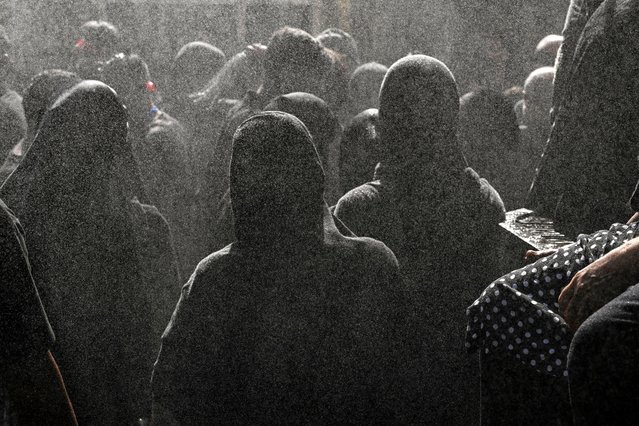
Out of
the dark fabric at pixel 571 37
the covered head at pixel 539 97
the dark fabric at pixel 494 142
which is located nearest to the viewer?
the dark fabric at pixel 571 37

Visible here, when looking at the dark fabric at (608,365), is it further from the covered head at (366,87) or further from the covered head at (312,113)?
the covered head at (366,87)

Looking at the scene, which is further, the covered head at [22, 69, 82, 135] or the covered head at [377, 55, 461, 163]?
the covered head at [22, 69, 82, 135]

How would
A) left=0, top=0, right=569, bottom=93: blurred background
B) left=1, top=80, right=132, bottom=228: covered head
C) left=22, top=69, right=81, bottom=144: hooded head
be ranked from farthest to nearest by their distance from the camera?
left=0, top=0, right=569, bottom=93: blurred background
left=22, top=69, right=81, bottom=144: hooded head
left=1, top=80, right=132, bottom=228: covered head

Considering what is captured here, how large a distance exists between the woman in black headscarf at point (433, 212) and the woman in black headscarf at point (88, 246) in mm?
923

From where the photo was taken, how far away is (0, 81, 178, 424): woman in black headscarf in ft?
10.8

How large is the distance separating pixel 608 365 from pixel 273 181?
1338mm

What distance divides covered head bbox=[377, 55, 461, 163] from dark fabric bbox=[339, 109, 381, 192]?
577mm

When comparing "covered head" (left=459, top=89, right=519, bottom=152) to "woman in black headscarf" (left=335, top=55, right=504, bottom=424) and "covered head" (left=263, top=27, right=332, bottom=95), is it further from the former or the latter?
"woman in black headscarf" (left=335, top=55, right=504, bottom=424)

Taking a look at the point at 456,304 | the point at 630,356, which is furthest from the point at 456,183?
the point at 630,356

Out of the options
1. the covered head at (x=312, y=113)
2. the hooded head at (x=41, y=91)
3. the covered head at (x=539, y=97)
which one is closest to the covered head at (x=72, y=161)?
the hooded head at (x=41, y=91)

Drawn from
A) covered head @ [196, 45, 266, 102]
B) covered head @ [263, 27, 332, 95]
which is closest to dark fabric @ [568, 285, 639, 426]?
covered head @ [263, 27, 332, 95]

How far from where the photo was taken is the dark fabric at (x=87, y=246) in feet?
10.8

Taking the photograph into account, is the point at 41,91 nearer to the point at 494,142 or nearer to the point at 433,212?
the point at 433,212

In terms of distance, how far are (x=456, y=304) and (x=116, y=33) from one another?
371 centimetres
